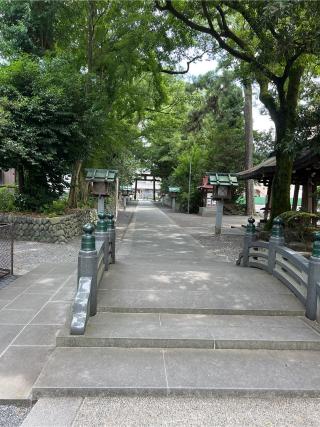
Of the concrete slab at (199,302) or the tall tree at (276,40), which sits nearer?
the concrete slab at (199,302)

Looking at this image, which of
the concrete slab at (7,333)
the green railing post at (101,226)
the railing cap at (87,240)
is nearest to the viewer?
the concrete slab at (7,333)

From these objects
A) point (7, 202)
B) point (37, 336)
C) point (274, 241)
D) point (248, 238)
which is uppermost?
point (7, 202)

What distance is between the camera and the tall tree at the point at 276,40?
7.91 m

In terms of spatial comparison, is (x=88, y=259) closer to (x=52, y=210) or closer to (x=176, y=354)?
(x=176, y=354)

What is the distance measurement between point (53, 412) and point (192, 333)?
173cm

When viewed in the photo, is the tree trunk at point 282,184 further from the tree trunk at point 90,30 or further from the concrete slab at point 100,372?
the concrete slab at point 100,372

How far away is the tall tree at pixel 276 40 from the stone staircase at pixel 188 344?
5235 millimetres

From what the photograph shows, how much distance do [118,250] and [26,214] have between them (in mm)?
3548

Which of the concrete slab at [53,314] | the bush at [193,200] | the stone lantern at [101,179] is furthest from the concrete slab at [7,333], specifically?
the bush at [193,200]

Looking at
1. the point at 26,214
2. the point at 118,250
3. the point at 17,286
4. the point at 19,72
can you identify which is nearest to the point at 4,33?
the point at 19,72

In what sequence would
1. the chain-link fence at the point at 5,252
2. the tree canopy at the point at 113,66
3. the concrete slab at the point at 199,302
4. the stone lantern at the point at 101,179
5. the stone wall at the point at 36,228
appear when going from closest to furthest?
the concrete slab at the point at 199,302, the chain-link fence at the point at 5,252, the tree canopy at the point at 113,66, the stone wall at the point at 36,228, the stone lantern at the point at 101,179

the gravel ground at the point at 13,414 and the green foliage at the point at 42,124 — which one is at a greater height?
the green foliage at the point at 42,124

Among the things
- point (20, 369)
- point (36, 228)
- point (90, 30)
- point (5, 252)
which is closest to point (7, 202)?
point (36, 228)

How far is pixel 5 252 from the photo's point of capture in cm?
890
